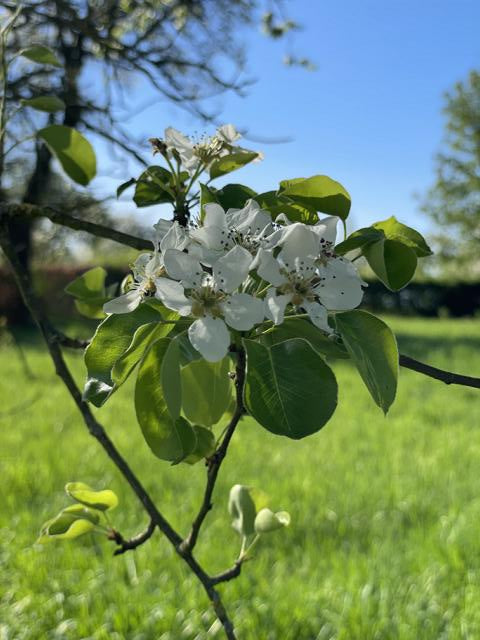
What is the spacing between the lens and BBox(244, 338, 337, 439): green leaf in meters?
0.55

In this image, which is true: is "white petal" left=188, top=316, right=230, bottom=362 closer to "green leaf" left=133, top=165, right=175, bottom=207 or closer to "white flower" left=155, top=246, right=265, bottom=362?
"white flower" left=155, top=246, right=265, bottom=362

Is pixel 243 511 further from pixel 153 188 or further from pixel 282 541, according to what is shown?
pixel 282 541

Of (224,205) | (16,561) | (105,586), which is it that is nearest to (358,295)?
(224,205)

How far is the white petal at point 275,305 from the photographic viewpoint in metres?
0.54

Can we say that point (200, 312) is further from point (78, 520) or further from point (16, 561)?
point (16, 561)

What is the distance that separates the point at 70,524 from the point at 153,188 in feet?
1.57

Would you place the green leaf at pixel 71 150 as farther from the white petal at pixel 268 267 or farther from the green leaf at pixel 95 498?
the white petal at pixel 268 267

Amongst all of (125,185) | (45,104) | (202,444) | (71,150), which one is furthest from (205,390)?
(45,104)

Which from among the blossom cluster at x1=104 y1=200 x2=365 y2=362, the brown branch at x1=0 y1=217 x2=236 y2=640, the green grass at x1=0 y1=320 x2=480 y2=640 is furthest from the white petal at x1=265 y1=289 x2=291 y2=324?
the green grass at x1=0 y1=320 x2=480 y2=640

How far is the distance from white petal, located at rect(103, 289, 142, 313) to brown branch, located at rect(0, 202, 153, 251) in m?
0.19

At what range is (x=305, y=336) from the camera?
61 centimetres

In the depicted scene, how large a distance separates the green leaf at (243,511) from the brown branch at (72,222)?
0.37 m

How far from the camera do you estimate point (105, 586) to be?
8.22 feet

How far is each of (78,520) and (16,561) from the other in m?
2.01
